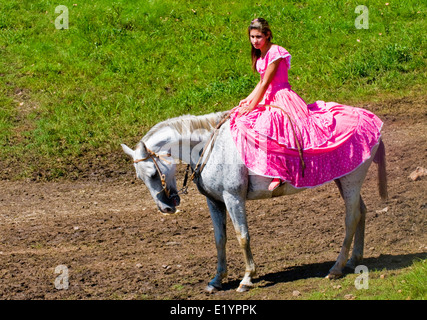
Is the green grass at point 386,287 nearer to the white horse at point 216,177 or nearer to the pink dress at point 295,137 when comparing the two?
the white horse at point 216,177

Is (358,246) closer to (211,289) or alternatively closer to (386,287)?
(386,287)

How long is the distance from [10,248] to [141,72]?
5.72 m

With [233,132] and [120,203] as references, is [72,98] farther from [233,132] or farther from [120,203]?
[233,132]

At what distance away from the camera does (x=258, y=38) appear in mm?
6504

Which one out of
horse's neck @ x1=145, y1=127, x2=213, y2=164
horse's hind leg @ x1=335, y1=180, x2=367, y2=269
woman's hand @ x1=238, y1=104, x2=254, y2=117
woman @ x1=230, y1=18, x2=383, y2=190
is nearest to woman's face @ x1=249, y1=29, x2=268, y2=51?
woman @ x1=230, y1=18, x2=383, y2=190

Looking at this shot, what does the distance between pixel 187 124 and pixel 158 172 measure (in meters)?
0.57

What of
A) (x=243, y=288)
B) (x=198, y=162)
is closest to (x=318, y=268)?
(x=243, y=288)

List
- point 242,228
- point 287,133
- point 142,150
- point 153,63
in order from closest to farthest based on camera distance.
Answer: point 142,150 → point 287,133 → point 242,228 → point 153,63

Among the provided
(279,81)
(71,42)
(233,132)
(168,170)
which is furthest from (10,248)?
(71,42)

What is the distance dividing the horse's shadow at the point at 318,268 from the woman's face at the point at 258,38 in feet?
7.94

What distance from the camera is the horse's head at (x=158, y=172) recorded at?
20.4 ft

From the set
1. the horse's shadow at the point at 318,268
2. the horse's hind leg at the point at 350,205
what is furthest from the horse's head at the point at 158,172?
the horse's hind leg at the point at 350,205

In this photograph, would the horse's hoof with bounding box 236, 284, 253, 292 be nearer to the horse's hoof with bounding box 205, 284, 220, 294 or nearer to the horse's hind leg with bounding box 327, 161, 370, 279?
the horse's hoof with bounding box 205, 284, 220, 294

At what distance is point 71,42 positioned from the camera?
45.9ft
